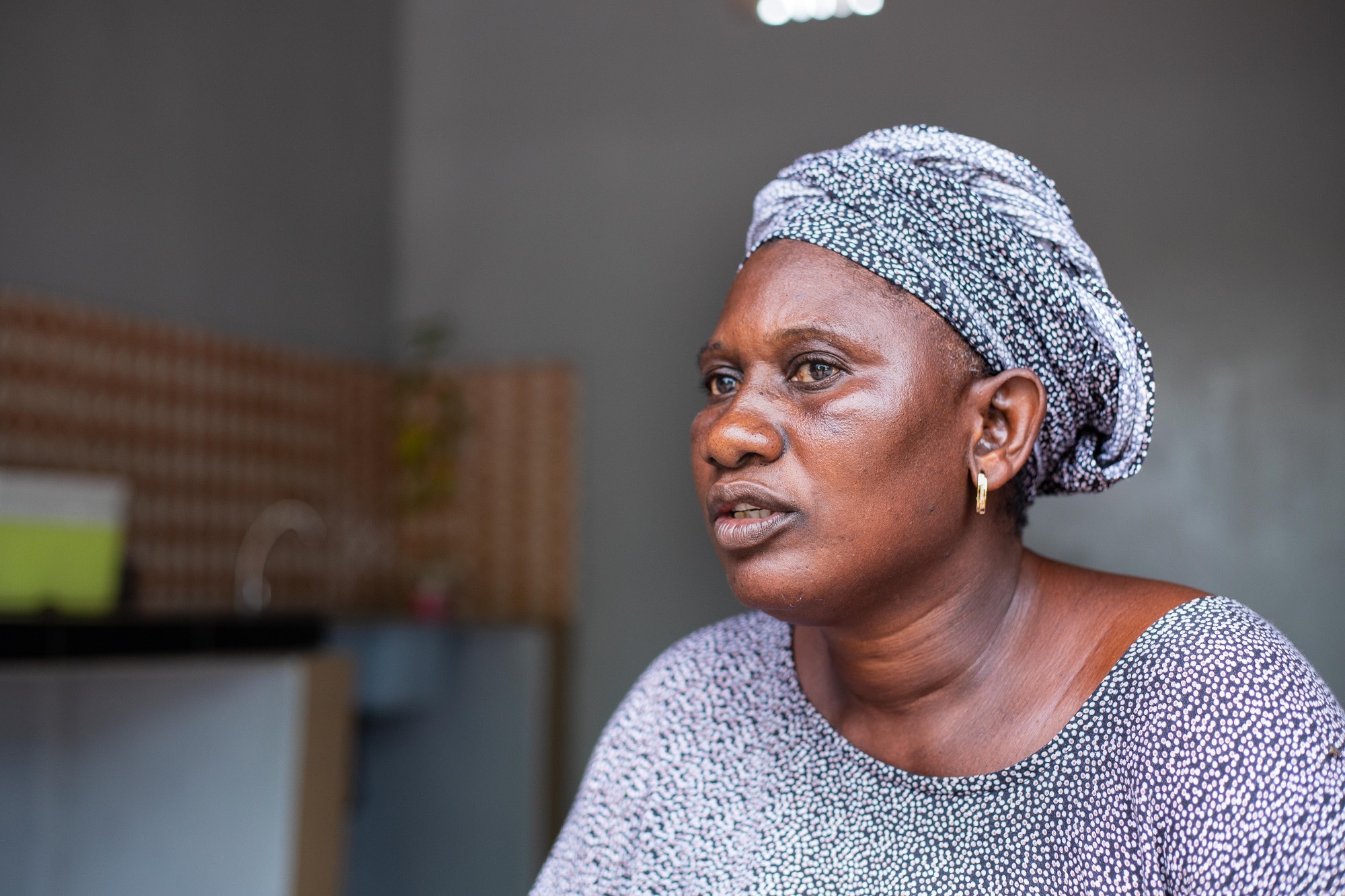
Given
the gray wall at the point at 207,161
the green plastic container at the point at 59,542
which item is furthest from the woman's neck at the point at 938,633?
the gray wall at the point at 207,161

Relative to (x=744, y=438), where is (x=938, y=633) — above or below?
below

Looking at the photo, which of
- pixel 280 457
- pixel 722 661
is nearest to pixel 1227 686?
pixel 722 661

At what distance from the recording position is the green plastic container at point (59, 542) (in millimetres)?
2896

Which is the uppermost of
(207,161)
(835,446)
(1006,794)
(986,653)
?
(207,161)

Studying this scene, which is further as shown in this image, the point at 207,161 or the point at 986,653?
the point at 207,161

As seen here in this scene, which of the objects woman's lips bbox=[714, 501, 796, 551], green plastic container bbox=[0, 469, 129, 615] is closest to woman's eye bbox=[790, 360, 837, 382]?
woman's lips bbox=[714, 501, 796, 551]

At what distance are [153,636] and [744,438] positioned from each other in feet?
6.66

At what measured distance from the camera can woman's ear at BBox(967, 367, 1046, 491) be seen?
1019mm

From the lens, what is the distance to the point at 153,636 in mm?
2609

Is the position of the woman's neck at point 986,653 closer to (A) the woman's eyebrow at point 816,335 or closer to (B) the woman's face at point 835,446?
(B) the woman's face at point 835,446

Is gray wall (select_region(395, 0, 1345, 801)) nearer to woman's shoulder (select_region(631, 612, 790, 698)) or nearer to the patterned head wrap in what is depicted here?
woman's shoulder (select_region(631, 612, 790, 698))

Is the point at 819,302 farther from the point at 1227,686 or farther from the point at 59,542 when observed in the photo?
the point at 59,542

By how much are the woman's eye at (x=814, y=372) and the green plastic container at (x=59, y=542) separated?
2.29 meters

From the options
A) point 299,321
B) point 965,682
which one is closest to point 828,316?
point 965,682
